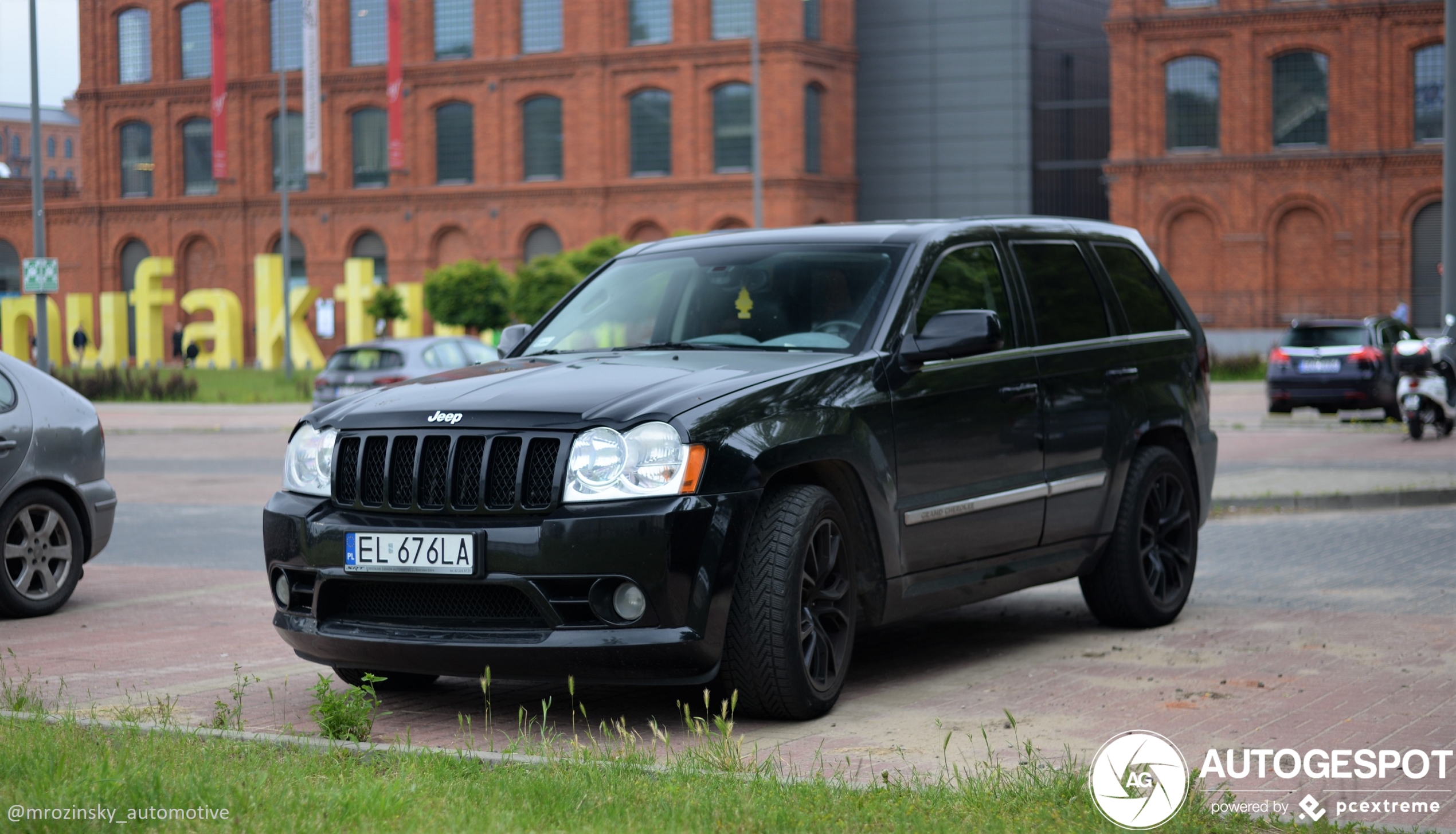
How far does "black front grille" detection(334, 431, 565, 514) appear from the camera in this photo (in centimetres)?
572

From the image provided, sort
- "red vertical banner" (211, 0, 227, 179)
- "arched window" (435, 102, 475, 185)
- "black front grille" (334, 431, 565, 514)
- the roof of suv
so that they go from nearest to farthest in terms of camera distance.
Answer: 1. "black front grille" (334, 431, 565, 514)
2. the roof of suv
3. "red vertical banner" (211, 0, 227, 179)
4. "arched window" (435, 102, 475, 185)

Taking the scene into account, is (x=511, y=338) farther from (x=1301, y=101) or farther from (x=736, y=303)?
(x=1301, y=101)

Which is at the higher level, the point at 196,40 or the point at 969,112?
the point at 196,40

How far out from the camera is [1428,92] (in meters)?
56.1

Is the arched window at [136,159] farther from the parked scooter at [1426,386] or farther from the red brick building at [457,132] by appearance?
the parked scooter at [1426,386]

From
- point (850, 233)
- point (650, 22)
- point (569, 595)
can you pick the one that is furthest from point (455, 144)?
point (569, 595)

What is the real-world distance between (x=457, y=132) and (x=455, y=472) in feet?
209

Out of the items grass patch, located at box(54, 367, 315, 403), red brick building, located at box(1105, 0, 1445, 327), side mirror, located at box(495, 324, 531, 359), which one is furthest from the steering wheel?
red brick building, located at box(1105, 0, 1445, 327)

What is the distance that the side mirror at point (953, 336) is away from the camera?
6.80 m

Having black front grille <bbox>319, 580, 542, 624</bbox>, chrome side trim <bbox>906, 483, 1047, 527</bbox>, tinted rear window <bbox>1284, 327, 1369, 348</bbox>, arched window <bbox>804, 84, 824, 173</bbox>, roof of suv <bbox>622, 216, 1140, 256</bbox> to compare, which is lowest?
black front grille <bbox>319, 580, 542, 624</bbox>

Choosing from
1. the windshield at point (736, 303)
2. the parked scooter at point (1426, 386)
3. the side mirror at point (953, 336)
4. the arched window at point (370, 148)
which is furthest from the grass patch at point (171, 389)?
the side mirror at point (953, 336)

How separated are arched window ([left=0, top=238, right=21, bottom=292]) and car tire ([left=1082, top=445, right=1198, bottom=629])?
77.9 metres

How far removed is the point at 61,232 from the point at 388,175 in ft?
55.0

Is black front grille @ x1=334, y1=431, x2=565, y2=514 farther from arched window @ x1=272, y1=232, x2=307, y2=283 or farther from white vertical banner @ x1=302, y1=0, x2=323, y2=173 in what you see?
arched window @ x1=272, y1=232, x2=307, y2=283
